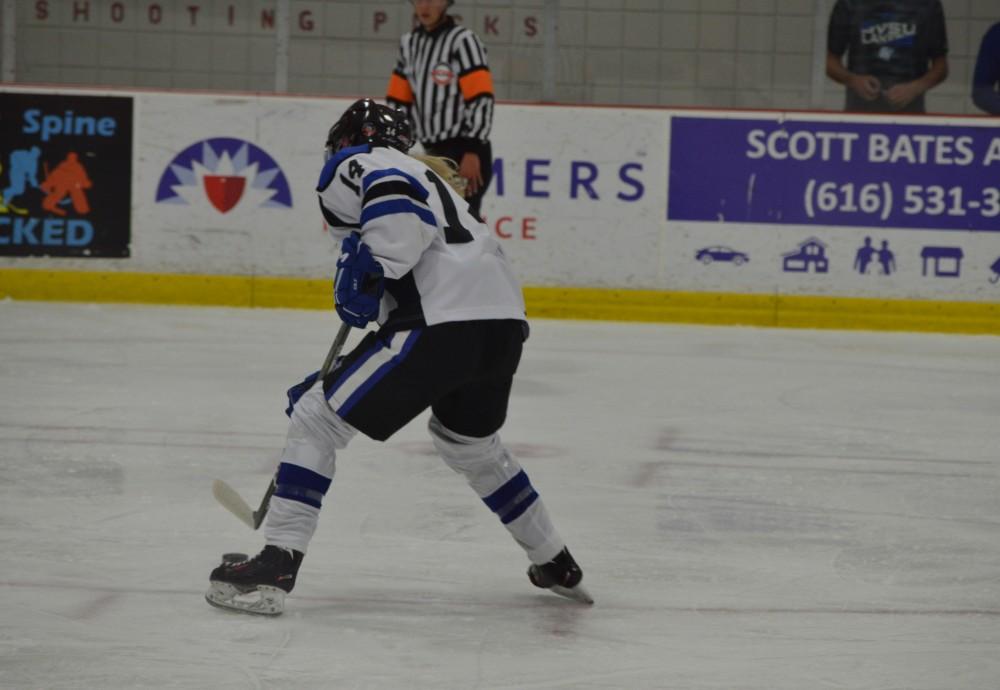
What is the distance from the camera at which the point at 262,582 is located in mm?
2953

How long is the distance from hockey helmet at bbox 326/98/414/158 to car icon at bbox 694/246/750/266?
486 centimetres

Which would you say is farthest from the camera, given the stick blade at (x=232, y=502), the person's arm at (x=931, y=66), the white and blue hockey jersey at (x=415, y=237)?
the person's arm at (x=931, y=66)

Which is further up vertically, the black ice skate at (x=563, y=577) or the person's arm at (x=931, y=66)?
the person's arm at (x=931, y=66)

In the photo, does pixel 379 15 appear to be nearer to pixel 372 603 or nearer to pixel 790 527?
pixel 790 527

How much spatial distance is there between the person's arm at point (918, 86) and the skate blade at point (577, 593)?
5.28m

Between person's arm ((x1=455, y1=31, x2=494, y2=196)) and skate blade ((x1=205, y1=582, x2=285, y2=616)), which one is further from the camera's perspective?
person's arm ((x1=455, y1=31, x2=494, y2=196))

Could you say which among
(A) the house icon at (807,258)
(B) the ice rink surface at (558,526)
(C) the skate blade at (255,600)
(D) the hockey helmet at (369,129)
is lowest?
(B) the ice rink surface at (558,526)

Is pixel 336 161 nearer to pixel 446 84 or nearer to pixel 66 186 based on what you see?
pixel 446 84

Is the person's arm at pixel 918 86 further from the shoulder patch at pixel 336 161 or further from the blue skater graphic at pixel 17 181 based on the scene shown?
the shoulder patch at pixel 336 161

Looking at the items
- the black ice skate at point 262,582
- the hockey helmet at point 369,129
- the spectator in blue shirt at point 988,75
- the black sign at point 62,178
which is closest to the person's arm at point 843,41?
the spectator in blue shirt at point 988,75

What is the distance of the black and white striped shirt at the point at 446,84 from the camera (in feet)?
23.2

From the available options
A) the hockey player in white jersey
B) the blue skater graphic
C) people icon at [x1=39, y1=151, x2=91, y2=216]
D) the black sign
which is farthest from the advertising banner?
the hockey player in white jersey

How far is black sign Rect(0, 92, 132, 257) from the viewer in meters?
7.84

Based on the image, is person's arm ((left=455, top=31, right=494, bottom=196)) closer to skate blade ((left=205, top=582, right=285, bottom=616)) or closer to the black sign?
the black sign
